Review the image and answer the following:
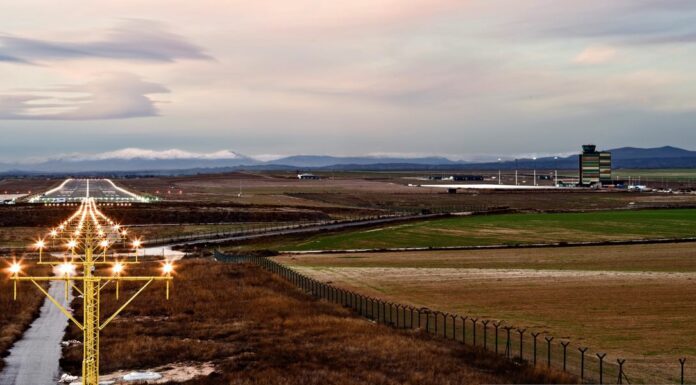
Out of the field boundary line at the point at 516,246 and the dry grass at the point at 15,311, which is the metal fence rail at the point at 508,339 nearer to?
the dry grass at the point at 15,311

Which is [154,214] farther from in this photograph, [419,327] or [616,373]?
[616,373]

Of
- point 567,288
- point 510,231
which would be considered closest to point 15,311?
point 567,288

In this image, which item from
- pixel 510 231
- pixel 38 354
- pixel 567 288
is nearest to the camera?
pixel 38 354

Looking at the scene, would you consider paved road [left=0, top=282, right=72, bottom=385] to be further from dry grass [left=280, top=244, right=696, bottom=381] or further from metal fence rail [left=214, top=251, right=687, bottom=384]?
dry grass [left=280, top=244, right=696, bottom=381]

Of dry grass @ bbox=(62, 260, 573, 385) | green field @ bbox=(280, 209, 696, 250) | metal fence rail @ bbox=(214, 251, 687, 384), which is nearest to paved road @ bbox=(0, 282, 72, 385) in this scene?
dry grass @ bbox=(62, 260, 573, 385)

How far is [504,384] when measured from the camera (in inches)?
1123

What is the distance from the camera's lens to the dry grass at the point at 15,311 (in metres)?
39.1

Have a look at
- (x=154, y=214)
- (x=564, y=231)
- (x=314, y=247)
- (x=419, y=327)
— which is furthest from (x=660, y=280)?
(x=154, y=214)

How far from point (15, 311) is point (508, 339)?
2966cm

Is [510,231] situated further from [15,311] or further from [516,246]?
[15,311]

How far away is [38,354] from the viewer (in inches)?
1414

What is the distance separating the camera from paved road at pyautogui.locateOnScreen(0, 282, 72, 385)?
102 feet

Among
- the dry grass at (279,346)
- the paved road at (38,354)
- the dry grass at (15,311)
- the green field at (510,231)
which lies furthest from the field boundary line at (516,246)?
the paved road at (38,354)

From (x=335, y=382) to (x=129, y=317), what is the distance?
20337 mm
